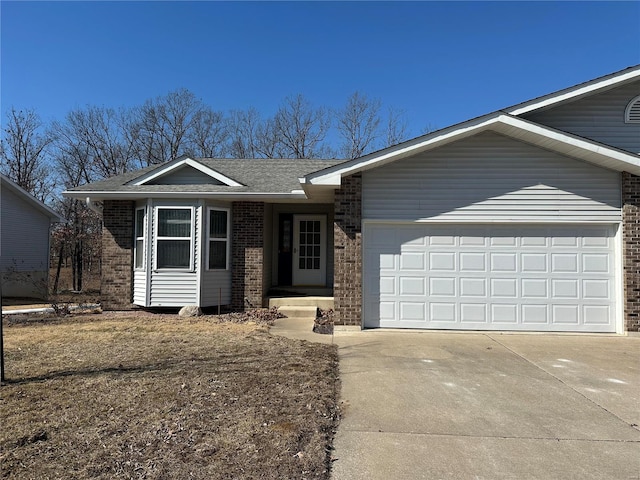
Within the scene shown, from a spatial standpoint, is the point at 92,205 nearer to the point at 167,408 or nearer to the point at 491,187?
the point at 167,408

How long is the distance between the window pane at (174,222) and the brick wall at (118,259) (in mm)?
1093

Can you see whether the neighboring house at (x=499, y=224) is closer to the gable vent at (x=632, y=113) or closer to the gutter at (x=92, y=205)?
the gable vent at (x=632, y=113)

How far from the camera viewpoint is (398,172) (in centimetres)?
849

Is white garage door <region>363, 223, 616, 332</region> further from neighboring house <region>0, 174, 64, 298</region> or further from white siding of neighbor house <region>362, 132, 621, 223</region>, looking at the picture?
neighboring house <region>0, 174, 64, 298</region>

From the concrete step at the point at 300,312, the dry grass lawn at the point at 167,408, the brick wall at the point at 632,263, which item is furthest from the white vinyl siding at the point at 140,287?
the brick wall at the point at 632,263

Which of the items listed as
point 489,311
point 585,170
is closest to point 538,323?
point 489,311

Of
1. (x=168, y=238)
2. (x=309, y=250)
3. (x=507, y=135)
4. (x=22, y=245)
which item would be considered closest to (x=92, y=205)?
(x=168, y=238)

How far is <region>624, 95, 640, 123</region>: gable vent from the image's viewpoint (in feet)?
29.4

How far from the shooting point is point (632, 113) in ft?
29.5

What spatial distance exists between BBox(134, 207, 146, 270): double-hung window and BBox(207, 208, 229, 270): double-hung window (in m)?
1.74

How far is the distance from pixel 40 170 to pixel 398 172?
27.0 meters

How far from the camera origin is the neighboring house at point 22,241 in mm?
14984

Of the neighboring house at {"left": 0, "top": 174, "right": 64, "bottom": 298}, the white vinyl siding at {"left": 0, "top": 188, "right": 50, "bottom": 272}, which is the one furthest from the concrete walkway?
the white vinyl siding at {"left": 0, "top": 188, "right": 50, "bottom": 272}

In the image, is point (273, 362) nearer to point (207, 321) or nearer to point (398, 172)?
point (207, 321)
